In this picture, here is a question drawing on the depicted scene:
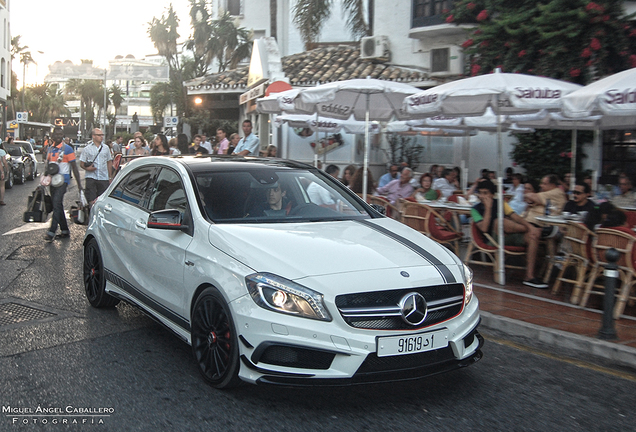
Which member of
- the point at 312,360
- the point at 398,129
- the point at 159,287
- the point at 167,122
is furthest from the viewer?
the point at 167,122

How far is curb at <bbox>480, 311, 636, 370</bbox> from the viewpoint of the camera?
5.00 m

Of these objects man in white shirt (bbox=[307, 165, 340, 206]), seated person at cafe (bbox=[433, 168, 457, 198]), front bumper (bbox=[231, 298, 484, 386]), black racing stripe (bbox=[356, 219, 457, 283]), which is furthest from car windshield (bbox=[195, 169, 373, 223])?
seated person at cafe (bbox=[433, 168, 457, 198])

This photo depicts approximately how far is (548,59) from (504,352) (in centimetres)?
1073

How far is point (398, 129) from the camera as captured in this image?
613 inches

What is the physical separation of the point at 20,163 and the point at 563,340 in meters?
22.6

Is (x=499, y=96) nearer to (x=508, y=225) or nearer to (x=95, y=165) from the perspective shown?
(x=508, y=225)

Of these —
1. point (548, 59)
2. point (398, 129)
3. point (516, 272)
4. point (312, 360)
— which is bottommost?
point (516, 272)

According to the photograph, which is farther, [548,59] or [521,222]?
[548,59]

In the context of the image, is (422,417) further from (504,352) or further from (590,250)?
(590,250)

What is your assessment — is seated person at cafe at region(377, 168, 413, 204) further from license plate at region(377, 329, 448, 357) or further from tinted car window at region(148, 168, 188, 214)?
license plate at region(377, 329, 448, 357)

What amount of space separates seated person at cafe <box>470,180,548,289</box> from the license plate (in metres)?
4.21

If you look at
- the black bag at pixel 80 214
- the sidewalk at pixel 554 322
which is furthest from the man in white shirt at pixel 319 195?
the black bag at pixel 80 214

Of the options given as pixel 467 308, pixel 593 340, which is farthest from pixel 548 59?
pixel 467 308

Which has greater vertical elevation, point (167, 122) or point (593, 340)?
point (167, 122)
